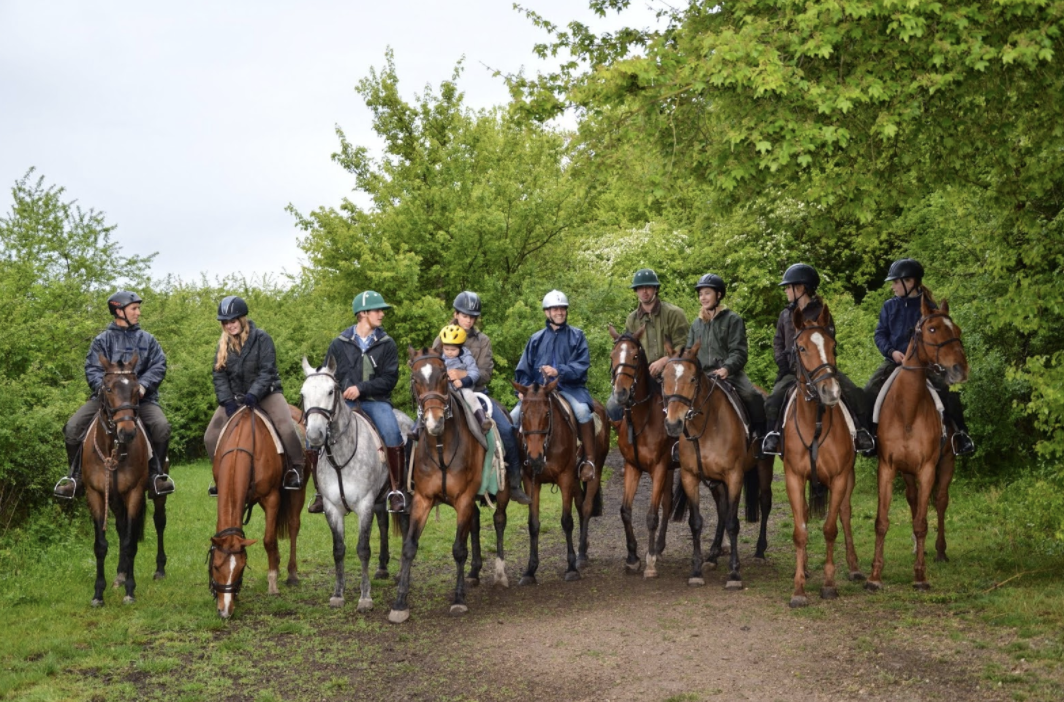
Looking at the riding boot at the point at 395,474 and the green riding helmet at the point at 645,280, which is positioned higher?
the green riding helmet at the point at 645,280

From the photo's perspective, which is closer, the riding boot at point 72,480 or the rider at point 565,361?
the riding boot at point 72,480

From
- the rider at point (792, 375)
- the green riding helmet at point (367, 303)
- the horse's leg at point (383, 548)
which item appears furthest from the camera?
the horse's leg at point (383, 548)

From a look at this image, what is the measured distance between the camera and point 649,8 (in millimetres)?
11039

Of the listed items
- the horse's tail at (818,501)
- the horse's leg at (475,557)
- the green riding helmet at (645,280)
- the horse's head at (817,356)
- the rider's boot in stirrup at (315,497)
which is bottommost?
the horse's leg at (475,557)

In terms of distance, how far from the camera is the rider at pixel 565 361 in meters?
10.9

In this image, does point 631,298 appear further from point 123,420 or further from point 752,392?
point 123,420

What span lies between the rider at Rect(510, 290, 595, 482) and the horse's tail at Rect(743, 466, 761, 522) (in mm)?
1977

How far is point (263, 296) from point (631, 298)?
12463 millimetres

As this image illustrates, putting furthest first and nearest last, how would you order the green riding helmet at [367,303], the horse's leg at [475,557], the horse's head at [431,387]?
the horse's leg at [475,557] < the green riding helmet at [367,303] < the horse's head at [431,387]

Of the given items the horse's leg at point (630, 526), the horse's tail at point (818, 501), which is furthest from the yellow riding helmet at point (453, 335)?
the horse's tail at point (818, 501)

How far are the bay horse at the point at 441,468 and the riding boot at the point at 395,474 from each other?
29 cm

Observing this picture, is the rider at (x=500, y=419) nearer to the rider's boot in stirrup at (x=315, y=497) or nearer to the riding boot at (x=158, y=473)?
the rider's boot in stirrup at (x=315, y=497)

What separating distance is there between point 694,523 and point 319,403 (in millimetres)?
4057

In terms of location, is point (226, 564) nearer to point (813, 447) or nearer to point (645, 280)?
point (645, 280)
